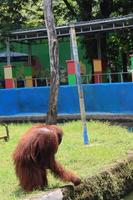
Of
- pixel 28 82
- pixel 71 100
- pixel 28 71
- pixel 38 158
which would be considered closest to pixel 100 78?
pixel 28 82

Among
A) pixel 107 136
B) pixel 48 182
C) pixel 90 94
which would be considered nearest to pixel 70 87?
pixel 90 94

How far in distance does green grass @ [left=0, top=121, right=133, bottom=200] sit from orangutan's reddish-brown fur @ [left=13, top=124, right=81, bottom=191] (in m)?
0.21

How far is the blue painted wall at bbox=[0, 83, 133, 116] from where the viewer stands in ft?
47.6

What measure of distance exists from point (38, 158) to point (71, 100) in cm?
971

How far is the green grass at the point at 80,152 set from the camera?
692 cm

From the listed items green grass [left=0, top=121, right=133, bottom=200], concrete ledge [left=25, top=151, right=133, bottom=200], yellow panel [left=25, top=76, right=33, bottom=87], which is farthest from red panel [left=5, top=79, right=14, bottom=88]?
concrete ledge [left=25, top=151, right=133, bottom=200]

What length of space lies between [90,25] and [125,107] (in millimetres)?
7426

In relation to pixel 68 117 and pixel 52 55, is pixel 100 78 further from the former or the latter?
pixel 52 55

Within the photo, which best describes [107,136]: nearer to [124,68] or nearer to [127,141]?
[127,141]

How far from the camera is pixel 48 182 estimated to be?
6785 mm

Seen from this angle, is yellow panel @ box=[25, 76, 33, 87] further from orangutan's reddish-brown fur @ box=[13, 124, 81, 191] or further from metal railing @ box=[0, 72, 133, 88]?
orangutan's reddish-brown fur @ box=[13, 124, 81, 191]

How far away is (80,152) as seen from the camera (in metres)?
9.01

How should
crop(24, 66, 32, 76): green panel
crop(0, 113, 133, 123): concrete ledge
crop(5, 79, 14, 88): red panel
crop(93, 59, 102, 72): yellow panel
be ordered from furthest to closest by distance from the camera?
crop(24, 66, 32, 76): green panel, crop(93, 59, 102, 72): yellow panel, crop(5, 79, 14, 88): red panel, crop(0, 113, 133, 123): concrete ledge

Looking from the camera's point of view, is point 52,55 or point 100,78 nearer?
point 52,55
